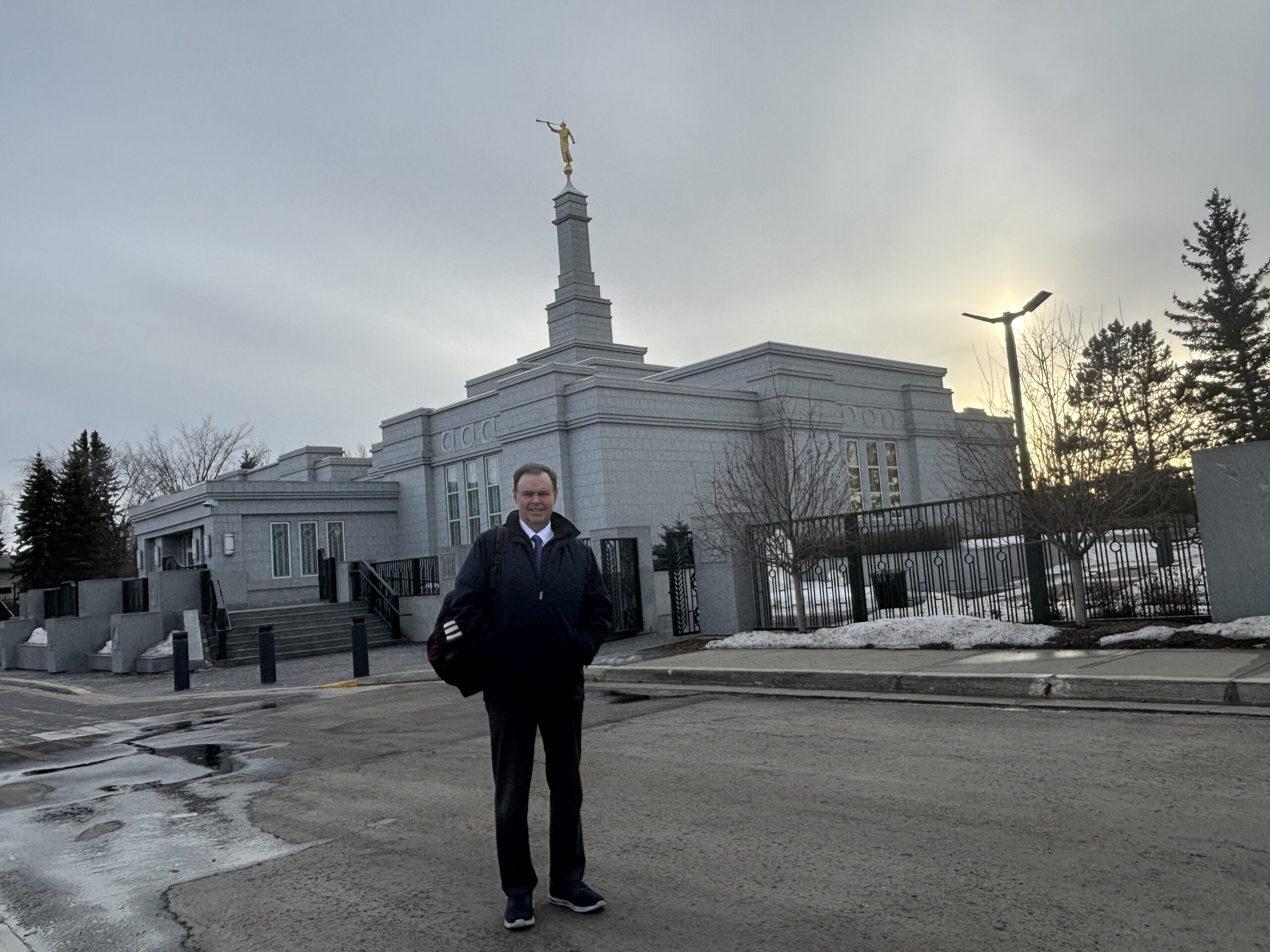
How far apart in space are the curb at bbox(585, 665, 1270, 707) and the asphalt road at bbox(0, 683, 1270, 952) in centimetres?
88

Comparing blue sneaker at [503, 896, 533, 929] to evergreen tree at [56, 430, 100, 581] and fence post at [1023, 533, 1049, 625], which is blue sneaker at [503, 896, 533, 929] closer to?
fence post at [1023, 533, 1049, 625]

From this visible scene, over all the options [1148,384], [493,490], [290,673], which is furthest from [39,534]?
[1148,384]

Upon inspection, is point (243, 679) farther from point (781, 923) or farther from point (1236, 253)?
point (1236, 253)

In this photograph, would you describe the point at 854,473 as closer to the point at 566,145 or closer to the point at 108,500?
the point at 566,145

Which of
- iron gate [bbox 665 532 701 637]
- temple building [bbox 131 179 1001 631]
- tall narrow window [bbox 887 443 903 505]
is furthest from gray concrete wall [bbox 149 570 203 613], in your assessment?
tall narrow window [bbox 887 443 903 505]

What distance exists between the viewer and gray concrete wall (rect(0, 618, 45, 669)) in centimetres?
2983

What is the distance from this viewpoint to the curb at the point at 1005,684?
811cm

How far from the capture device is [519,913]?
3955mm

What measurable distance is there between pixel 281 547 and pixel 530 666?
3355 cm

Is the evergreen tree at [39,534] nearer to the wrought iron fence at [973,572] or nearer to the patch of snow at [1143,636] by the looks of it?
the wrought iron fence at [973,572]

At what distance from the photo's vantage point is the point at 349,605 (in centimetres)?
2709

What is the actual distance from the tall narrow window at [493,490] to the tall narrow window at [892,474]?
1434 cm

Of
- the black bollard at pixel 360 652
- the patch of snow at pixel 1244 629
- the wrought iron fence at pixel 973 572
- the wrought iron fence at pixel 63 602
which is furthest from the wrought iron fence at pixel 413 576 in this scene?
the patch of snow at pixel 1244 629

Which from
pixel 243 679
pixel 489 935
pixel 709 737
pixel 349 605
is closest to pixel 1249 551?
pixel 709 737
